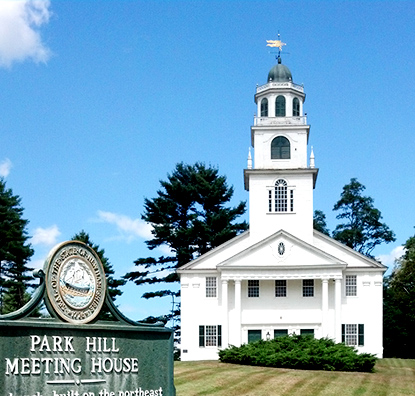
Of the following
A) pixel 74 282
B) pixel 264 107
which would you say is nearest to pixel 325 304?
pixel 264 107

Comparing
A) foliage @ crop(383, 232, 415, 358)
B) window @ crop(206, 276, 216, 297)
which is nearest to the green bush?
window @ crop(206, 276, 216, 297)

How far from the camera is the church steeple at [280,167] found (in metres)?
48.1

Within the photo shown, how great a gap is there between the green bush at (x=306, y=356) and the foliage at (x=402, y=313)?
24.8m

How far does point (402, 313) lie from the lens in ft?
201

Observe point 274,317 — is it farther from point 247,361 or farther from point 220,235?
point 220,235

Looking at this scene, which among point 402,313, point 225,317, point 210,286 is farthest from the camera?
point 402,313

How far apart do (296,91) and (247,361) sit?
20831 mm

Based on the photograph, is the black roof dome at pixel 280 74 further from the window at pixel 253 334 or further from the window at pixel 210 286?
the window at pixel 253 334

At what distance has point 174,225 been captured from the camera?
66.2 m

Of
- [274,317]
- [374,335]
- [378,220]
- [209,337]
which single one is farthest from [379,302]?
[378,220]

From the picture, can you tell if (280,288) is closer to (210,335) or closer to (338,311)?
(338,311)

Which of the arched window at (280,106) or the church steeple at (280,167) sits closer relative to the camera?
the church steeple at (280,167)

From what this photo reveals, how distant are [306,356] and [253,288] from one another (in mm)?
14914

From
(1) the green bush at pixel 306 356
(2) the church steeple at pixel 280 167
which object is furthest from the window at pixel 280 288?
(1) the green bush at pixel 306 356
